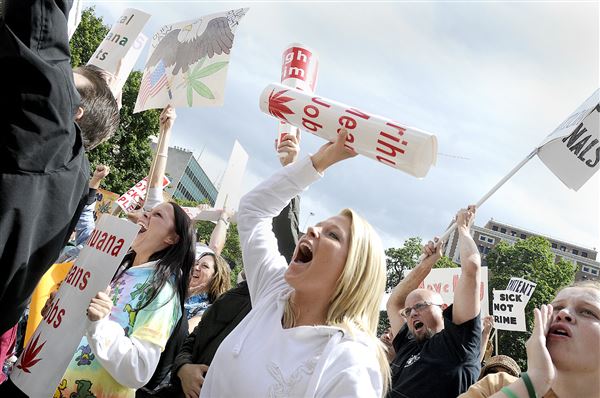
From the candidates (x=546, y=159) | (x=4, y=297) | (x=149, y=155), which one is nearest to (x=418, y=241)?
(x=149, y=155)

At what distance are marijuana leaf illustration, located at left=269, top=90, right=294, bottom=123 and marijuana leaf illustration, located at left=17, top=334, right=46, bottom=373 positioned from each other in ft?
4.95

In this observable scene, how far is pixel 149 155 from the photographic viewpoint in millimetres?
25891

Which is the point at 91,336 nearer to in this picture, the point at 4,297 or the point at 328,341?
the point at 4,297

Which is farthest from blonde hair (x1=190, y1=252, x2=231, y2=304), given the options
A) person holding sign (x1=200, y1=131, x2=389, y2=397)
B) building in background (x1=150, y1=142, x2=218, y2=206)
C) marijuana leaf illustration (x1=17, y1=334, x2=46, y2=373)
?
building in background (x1=150, y1=142, x2=218, y2=206)

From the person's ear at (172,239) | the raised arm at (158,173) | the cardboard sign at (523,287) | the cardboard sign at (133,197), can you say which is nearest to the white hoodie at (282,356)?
the person's ear at (172,239)

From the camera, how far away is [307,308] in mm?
Answer: 2322

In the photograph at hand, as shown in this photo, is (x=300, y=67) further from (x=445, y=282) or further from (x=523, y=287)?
A: (x=523, y=287)

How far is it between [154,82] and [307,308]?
358 cm

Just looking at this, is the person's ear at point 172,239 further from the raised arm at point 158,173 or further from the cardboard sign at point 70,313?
the cardboard sign at point 70,313

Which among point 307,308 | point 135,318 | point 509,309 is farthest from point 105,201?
point 307,308

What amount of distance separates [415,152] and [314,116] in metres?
0.56

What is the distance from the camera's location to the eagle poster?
4773 millimetres

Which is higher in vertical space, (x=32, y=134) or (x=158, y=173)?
(x=158, y=173)

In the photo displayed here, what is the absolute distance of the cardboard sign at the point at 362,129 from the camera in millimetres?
2445
